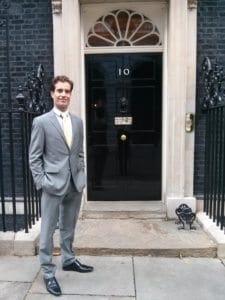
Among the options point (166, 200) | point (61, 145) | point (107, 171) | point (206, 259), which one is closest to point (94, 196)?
point (107, 171)

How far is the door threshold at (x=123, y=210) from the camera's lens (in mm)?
5859

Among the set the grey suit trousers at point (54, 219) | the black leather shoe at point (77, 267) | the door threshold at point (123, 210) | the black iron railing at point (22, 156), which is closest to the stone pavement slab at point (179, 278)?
the black leather shoe at point (77, 267)

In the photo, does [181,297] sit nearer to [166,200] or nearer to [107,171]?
[166,200]

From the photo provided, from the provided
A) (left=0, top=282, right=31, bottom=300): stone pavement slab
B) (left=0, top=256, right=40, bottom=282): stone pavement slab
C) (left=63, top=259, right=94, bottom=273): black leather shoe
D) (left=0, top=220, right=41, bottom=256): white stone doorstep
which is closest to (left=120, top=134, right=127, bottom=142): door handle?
(left=0, top=220, right=41, bottom=256): white stone doorstep

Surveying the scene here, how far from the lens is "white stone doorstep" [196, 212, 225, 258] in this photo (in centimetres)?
458

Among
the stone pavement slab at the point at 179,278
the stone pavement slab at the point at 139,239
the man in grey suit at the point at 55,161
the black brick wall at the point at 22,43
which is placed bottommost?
the stone pavement slab at the point at 179,278

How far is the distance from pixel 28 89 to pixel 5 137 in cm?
87

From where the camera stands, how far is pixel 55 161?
3684mm

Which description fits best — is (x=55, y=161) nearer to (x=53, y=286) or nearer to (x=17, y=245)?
(x=53, y=286)

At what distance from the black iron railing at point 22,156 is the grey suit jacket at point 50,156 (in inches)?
37.3

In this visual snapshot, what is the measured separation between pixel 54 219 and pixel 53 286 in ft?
1.93

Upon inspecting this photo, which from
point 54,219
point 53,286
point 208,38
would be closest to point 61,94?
point 54,219

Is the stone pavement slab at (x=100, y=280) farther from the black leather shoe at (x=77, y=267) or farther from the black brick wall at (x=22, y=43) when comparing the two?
the black brick wall at (x=22, y=43)

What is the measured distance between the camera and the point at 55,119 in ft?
12.1
